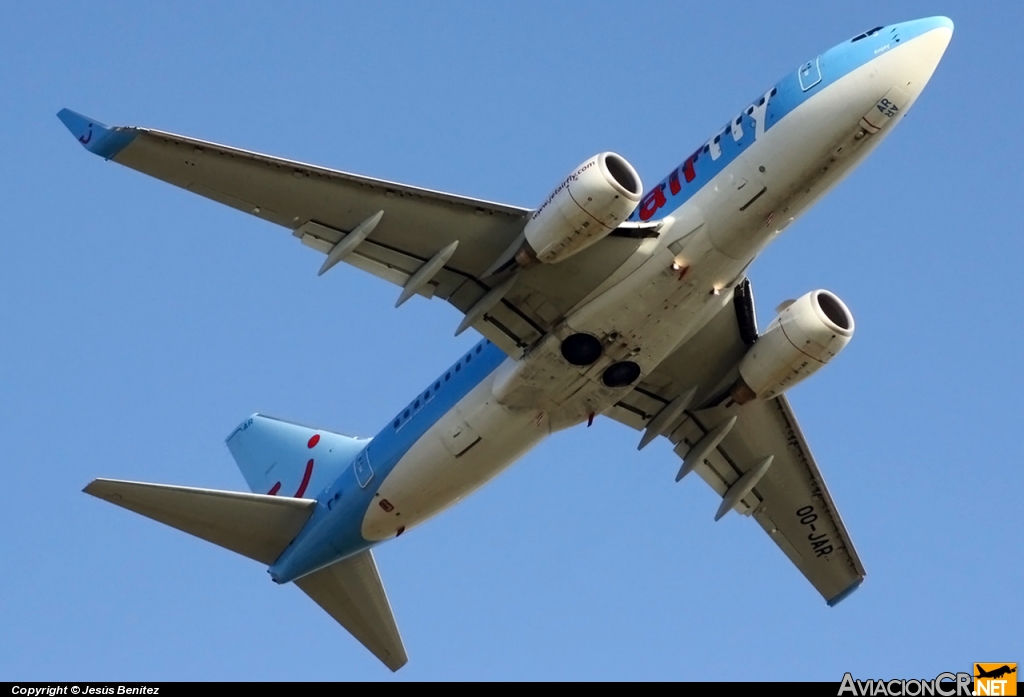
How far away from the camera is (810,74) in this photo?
34906mm

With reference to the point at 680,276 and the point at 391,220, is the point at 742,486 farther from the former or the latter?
the point at 391,220

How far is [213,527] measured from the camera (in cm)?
4066

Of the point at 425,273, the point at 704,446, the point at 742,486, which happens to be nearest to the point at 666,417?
the point at 704,446

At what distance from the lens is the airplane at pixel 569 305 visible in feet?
112

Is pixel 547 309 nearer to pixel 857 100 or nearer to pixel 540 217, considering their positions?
pixel 540 217

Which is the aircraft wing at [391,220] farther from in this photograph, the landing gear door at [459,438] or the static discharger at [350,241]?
the landing gear door at [459,438]

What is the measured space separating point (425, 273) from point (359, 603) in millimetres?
10692

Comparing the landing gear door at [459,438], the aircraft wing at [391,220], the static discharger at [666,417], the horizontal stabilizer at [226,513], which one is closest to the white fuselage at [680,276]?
the landing gear door at [459,438]

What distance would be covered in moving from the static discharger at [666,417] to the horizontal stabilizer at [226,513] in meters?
9.04

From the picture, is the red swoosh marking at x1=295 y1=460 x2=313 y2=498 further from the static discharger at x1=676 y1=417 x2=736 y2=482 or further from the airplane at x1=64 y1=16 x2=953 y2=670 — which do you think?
the static discharger at x1=676 y1=417 x2=736 y2=482

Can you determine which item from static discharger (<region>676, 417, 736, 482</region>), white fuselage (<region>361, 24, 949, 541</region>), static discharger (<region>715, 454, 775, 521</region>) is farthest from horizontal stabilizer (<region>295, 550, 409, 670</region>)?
static discharger (<region>715, 454, 775, 521</region>)

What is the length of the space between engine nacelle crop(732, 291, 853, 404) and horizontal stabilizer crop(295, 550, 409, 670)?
449 inches

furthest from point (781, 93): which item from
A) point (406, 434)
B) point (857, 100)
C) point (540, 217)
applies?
point (406, 434)

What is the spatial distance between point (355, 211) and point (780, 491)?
15.7m
